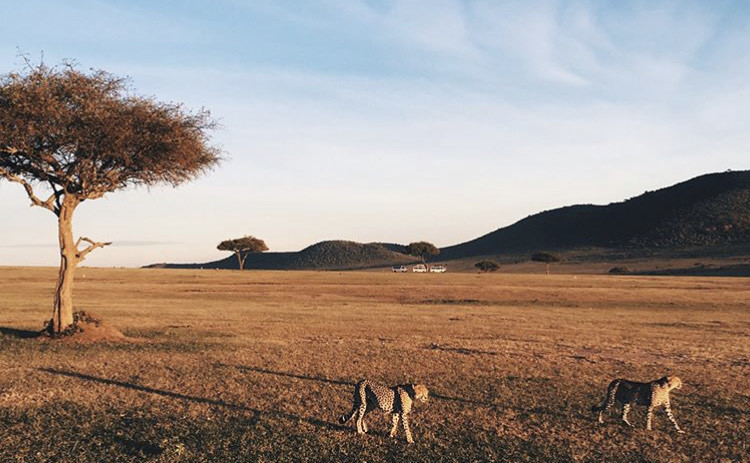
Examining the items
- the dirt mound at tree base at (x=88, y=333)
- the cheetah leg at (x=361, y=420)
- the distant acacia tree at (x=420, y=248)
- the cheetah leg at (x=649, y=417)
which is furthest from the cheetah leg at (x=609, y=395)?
the distant acacia tree at (x=420, y=248)

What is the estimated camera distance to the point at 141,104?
26281 millimetres

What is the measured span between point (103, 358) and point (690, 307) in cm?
4072

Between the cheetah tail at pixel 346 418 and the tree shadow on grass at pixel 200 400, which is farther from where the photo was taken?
the tree shadow on grass at pixel 200 400

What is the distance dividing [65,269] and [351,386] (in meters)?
15.9

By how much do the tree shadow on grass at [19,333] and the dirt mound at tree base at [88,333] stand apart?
0.59 metres

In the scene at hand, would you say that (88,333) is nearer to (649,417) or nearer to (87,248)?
(87,248)

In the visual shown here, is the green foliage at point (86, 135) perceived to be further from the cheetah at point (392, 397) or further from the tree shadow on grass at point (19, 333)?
the cheetah at point (392, 397)

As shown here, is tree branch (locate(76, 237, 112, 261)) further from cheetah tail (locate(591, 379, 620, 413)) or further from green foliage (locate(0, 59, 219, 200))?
cheetah tail (locate(591, 379, 620, 413))

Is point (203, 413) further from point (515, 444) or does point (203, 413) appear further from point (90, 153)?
point (90, 153)

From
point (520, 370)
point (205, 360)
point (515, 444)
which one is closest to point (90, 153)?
point (205, 360)

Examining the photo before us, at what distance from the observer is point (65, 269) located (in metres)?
25.3

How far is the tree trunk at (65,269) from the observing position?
2462 centimetres

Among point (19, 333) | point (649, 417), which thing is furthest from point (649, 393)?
point (19, 333)

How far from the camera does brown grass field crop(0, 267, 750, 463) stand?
1093cm
